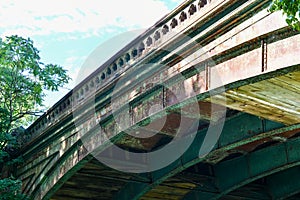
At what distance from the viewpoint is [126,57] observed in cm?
881

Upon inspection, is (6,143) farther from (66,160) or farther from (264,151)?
(264,151)

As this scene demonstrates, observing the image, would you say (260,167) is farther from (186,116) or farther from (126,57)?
(126,57)

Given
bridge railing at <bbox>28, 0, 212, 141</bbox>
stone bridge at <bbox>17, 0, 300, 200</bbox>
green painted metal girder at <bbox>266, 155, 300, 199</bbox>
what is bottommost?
green painted metal girder at <bbox>266, 155, 300, 199</bbox>

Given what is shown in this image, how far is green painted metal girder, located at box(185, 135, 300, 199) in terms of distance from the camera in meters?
10.4

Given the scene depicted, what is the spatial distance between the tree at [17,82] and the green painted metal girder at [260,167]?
468 cm

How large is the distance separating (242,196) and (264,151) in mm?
3319

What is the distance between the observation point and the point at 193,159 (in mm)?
10359

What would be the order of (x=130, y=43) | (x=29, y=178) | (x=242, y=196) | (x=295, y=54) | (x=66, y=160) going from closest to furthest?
1. (x=295, y=54)
2. (x=130, y=43)
3. (x=66, y=160)
4. (x=29, y=178)
5. (x=242, y=196)

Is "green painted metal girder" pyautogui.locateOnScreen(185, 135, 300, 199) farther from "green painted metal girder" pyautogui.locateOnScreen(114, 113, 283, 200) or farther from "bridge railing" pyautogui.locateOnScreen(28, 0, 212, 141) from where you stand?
"bridge railing" pyautogui.locateOnScreen(28, 0, 212, 141)

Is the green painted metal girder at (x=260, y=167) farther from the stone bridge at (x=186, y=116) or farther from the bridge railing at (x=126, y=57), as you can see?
the bridge railing at (x=126, y=57)

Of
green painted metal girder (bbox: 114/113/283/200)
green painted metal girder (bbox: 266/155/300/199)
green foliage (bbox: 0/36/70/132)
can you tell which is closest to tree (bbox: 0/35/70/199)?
green foliage (bbox: 0/36/70/132)

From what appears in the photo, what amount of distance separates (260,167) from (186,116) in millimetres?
3269

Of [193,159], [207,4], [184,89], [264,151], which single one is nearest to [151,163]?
[193,159]

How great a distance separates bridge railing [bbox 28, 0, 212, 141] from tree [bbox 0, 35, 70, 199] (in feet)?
2.90
